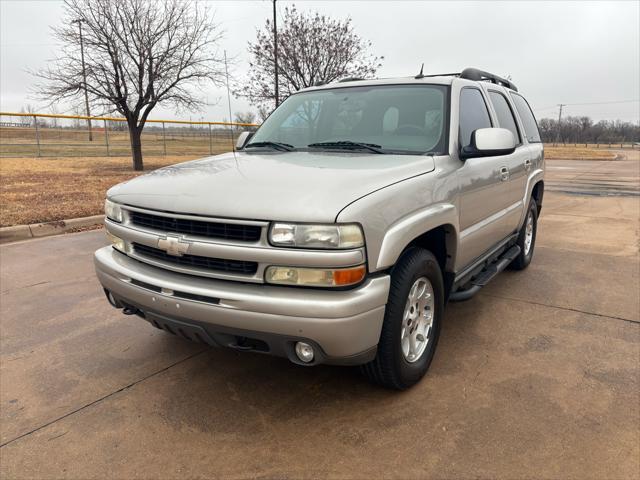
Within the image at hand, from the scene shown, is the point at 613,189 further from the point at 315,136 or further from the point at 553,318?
the point at 315,136

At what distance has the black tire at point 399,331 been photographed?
2488 millimetres

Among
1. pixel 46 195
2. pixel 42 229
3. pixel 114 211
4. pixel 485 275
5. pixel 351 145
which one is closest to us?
pixel 114 211

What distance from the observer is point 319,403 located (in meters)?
2.75

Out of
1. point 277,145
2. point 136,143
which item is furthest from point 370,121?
point 136,143

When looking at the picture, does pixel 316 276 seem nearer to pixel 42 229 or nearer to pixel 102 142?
pixel 42 229

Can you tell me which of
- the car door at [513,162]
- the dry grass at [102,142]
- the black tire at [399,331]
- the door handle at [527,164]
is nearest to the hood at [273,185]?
the black tire at [399,331]

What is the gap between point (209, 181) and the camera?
2629 mm

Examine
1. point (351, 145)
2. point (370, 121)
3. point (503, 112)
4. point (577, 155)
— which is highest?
point (503, 112)

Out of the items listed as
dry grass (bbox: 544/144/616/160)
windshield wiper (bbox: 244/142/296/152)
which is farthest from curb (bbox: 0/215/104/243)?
dry grass (bbox: 544/144/616/160)

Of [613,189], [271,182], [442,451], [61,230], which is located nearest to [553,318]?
[442,451]

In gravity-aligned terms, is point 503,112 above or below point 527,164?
above

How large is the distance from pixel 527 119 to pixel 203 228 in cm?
448

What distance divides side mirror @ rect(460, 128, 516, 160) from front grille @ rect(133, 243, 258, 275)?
1716mm

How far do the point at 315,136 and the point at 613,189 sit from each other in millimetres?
13176
